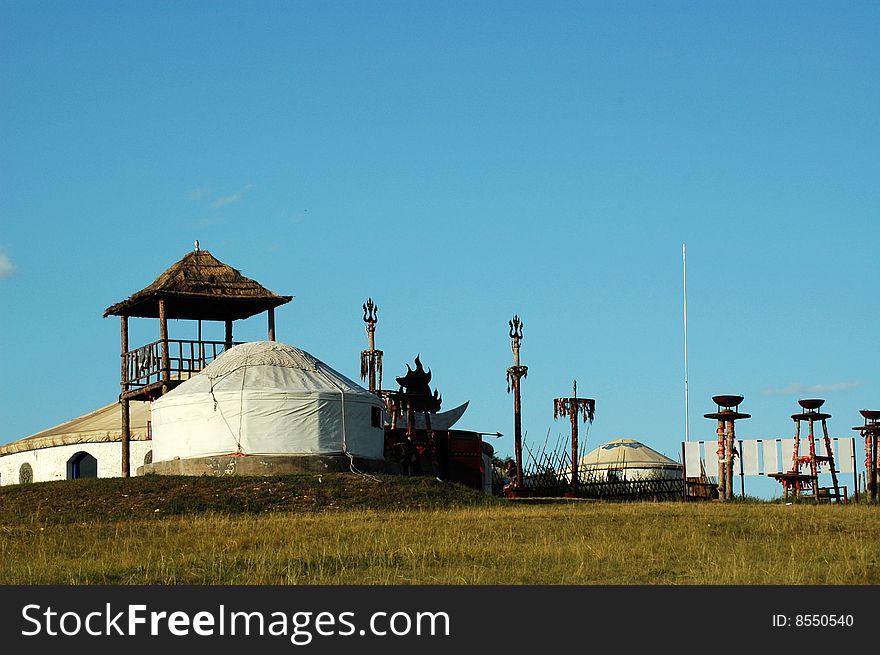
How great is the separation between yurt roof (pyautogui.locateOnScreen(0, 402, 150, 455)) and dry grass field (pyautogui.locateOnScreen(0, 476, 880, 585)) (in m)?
15.2

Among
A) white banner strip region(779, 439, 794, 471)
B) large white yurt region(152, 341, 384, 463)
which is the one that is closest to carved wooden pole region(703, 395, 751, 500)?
white banner strip region(779, 439, 794, 471)

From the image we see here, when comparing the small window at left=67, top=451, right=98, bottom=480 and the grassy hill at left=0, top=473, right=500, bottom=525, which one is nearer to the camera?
the grassy hill at left=0, top=473, right=500, bottom=525

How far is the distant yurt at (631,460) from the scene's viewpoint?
195 feet

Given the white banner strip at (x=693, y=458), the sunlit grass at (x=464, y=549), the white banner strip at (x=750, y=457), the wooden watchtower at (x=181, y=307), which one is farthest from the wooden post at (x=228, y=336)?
the sunlit grass at (x=464, y=549)

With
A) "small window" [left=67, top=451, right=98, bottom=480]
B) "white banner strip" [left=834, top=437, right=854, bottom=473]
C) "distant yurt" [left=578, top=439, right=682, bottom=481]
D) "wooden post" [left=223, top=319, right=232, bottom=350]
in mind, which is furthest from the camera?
"distant yurt" [left=578, top=439, right=682, bottom=481]

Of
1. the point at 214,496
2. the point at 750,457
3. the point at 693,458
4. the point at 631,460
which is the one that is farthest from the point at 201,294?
the point at 631,460

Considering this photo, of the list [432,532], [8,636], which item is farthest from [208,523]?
[8,636]

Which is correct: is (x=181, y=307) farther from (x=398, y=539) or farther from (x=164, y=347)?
(x=398, y=539)

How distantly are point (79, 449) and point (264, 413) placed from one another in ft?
41.0

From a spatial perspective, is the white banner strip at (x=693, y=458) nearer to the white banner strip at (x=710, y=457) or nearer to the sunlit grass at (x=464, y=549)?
the white banner strip at (x=710, y=457)

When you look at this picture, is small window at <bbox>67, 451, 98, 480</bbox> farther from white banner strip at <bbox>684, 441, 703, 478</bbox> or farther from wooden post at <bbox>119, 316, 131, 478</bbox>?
white banner strip at <bbox>684, 441, 703, 478</bbox>

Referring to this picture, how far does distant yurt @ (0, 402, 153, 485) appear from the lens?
144ft

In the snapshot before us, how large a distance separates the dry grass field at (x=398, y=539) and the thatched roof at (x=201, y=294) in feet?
36.2

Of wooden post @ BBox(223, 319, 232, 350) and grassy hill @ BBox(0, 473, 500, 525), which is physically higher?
wooden post @ BBox(223, 319, 232, 350)
